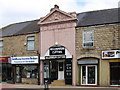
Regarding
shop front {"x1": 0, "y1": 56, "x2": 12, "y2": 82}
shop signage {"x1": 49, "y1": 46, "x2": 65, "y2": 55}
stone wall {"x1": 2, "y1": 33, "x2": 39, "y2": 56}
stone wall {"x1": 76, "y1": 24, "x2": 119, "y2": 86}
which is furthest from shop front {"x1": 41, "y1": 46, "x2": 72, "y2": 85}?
shop front {"x1": 0, "y1": 56, "x2": 12, "y2": 82}

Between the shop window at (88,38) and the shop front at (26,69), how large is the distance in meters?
5.56

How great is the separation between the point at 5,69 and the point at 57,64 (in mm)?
7215

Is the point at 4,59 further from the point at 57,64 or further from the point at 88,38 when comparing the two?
the point at 88,38

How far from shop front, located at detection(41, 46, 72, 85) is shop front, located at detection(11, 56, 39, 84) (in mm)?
1153

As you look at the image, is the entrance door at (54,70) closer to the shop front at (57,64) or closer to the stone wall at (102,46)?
the shop front at (57,64)

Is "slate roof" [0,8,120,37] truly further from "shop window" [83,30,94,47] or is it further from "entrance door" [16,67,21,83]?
"entrance door" [16,67,21,83]

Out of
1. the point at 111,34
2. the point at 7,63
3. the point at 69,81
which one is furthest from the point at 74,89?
the point at 7,63

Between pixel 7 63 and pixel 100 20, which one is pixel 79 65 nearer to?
pixel 100 20

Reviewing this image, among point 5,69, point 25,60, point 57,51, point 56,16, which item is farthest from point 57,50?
point 5,69

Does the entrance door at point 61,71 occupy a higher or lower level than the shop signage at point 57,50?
lower

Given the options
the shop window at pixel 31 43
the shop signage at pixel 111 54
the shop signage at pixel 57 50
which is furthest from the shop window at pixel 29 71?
the shop signage at pixel 111 54

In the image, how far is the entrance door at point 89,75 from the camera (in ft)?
57.3

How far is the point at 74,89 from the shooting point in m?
15.8

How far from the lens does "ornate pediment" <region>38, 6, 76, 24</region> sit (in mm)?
18759
